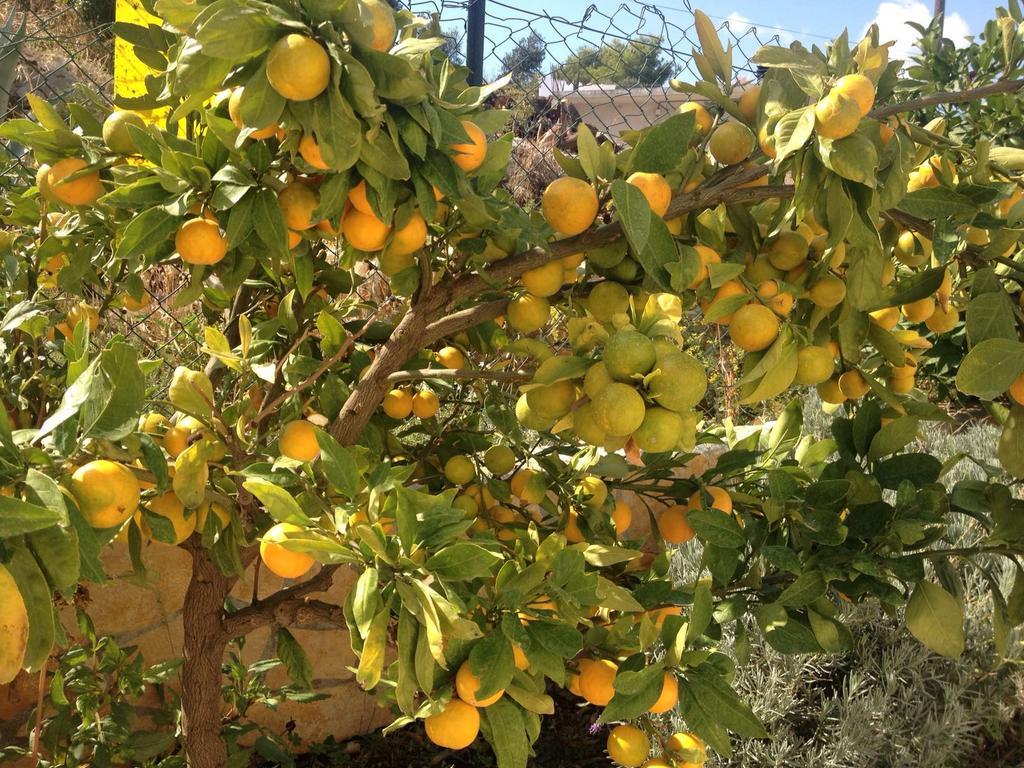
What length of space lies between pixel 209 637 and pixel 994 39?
331cm

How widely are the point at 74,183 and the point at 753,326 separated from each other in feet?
2.29

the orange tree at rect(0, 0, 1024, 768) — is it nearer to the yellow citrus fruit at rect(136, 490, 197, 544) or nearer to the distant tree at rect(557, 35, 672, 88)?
the yellow citrus fruit at rect(136, 490, 197, 544)

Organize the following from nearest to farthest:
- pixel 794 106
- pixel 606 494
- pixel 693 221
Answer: pixel 794 106 < pixel 693 221 < pixel 606 494

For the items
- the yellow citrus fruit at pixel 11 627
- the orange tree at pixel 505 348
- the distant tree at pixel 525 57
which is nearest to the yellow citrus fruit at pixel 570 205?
the orange tree at pixel 505 348

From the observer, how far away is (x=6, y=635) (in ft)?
1.36

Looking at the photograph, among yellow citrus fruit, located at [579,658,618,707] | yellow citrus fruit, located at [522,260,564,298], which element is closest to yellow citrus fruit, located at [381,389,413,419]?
yellow citrus fruit, located at [522,260,564,298]

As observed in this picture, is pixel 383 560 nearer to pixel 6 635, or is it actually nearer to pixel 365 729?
pixel 6 635

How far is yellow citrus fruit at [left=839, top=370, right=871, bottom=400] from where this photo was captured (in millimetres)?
950

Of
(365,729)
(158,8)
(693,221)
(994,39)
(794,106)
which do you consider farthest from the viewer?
(994,39)

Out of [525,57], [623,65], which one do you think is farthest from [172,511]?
[623,65]

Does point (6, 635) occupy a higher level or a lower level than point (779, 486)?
higher

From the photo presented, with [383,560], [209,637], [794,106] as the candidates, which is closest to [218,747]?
[209,637]

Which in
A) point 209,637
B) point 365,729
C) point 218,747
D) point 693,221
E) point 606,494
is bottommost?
point 365,729

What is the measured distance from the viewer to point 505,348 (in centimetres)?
89
